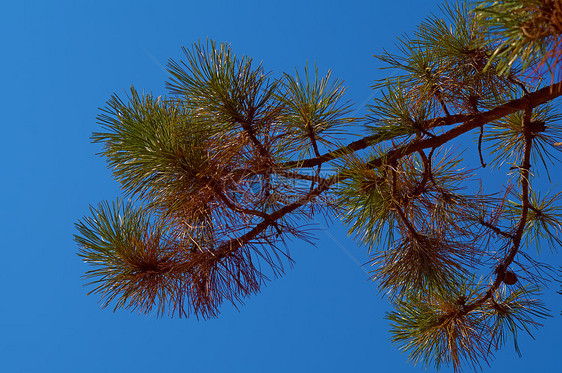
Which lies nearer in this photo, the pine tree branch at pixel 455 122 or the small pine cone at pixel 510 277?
the pine tree branch at pixel 455 122

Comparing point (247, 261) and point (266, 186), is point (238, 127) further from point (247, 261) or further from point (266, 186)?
point (247, 261)

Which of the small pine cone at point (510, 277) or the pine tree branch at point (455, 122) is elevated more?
the pine tree branch at point (455, 122)

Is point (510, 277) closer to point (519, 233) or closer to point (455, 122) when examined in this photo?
point (519, 233)

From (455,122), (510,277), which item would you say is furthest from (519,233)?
(455,122)

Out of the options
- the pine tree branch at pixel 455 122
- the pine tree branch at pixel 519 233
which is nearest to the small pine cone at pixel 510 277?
the pine tree branch at pixel 519 233

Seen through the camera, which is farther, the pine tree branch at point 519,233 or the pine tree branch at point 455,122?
the pine tree branch at point 519,233

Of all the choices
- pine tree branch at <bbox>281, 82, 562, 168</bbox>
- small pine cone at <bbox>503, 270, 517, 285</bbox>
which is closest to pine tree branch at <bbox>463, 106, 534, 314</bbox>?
small pine cone at <bbox>503, 270, 517, 285</bbox>

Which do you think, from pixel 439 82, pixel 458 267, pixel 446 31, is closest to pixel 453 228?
pixel 458 267

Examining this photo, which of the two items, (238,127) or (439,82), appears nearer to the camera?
(238,127)

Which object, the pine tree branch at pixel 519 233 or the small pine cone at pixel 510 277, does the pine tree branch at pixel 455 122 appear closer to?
the pine tree branch at pixel 519 233

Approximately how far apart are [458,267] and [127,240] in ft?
2.20

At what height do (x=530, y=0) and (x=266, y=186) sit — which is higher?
(x=266, y=186)

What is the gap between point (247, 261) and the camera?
4.02ft

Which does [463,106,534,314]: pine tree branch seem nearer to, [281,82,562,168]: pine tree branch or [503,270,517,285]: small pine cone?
[503,270,517,285]: small pine cone
